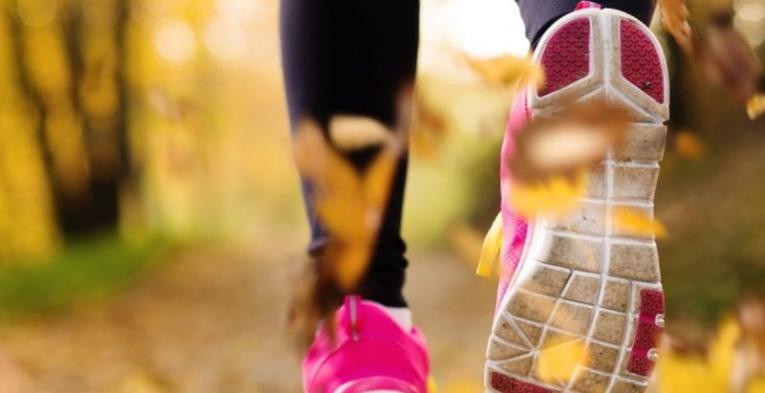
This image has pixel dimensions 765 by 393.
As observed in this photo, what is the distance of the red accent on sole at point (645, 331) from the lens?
953mm

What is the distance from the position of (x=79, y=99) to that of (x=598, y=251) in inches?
300

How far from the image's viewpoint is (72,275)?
5.92m

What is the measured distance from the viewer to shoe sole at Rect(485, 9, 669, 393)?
3.08ft

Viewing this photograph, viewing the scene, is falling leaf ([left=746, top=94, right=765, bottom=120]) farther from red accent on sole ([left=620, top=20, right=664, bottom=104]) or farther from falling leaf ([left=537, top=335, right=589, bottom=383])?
falling leaf ([left=537, top=335, right=589, bottom=383])

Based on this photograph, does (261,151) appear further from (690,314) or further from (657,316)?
(657,316)

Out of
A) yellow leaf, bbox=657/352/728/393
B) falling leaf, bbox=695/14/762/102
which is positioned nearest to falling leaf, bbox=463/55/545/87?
falling leaf, bbox=695/14/762/102

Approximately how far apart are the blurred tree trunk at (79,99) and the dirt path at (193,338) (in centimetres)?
86

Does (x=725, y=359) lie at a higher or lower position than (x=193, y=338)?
higher

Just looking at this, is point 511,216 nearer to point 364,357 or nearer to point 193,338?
point 364,357

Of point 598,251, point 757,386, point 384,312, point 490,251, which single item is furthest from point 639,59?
point 757,386

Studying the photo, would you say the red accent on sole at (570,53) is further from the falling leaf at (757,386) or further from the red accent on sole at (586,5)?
the falling leaf at (757,386)

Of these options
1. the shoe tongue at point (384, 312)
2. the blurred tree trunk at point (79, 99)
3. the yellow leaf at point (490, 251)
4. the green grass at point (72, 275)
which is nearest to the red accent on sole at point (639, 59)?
the yellow leaf at point (490, 251)

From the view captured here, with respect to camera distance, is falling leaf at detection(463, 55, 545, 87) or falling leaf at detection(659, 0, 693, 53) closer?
falling leaf at detection(463, 55, 545, 87)

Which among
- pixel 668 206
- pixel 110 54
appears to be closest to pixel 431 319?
pixel 668 206
